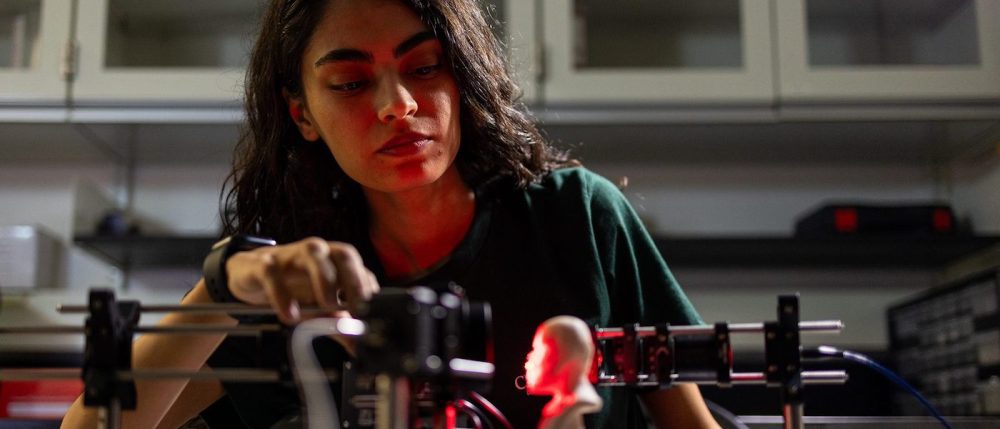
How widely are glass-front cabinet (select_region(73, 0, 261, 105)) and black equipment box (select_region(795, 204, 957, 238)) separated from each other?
1.24m

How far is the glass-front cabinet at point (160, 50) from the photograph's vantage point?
2.11 metres

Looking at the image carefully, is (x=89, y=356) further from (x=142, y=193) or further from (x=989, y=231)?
(x=989, y=231)

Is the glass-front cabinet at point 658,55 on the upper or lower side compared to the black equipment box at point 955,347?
upper

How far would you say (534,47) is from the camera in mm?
2090

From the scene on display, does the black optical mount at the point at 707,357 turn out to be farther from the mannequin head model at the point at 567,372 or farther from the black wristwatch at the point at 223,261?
the black wristwatch at the point at 223,261

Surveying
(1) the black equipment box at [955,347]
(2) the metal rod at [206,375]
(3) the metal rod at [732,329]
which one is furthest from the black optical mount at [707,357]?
(1) the black equipment box at [955,347]

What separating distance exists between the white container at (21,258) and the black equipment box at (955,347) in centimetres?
184

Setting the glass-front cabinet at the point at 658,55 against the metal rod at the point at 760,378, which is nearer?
the metal rod at the point at 760,378

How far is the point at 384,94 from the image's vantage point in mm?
999

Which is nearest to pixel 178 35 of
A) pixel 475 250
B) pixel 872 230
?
pixel 475 250

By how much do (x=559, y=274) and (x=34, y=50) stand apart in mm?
1501

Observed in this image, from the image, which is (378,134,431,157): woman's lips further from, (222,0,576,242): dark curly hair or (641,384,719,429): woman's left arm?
(641,384,719,429): woman's left arm

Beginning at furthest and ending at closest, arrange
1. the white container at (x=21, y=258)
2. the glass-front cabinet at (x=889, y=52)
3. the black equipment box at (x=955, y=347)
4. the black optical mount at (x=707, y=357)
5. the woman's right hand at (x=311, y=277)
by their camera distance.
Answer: the white container at (x=21, y=258) → the glass-front cabinet at (x=889, y=52) → the black equipment box at (x=955, y=347) → the black optical mount at (x=707, y=357) → the woman's right hand at (x=311, y=277)

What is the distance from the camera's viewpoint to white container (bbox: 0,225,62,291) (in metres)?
2.19
